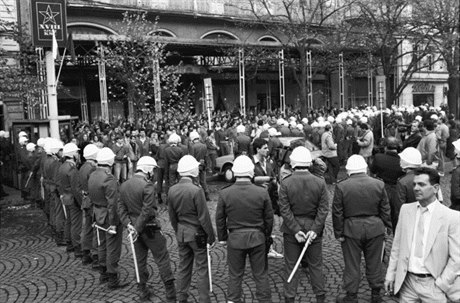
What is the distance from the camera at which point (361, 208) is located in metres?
6.34

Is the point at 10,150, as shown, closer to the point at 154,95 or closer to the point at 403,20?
the point at 154,95

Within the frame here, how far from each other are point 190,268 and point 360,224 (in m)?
2.33

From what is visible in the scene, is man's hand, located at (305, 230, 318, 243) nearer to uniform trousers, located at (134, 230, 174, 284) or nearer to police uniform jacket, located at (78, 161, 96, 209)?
uniform trousers, located at (134, 230, 174, 284)

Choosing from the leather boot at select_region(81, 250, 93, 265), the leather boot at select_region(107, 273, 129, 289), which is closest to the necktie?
the leather boot at select_region(107, 273, 129, 289)

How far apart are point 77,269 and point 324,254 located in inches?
170

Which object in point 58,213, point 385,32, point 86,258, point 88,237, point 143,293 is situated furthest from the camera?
point 385,32

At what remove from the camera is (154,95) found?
83.3ft

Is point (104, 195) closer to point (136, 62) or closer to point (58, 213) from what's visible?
point (58, 213)

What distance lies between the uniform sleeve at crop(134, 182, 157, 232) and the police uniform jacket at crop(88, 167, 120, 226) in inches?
31.0

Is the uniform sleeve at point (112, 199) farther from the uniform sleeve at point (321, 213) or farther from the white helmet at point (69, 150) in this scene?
the uniform sleeve at point (321, 213)

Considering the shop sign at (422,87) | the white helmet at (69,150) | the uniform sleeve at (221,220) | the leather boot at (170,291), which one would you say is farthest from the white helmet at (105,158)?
the shop sign at (422,87)

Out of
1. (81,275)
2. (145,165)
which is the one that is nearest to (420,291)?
(145,165)

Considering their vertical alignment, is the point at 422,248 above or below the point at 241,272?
above

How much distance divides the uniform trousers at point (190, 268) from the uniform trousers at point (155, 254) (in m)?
0.30
